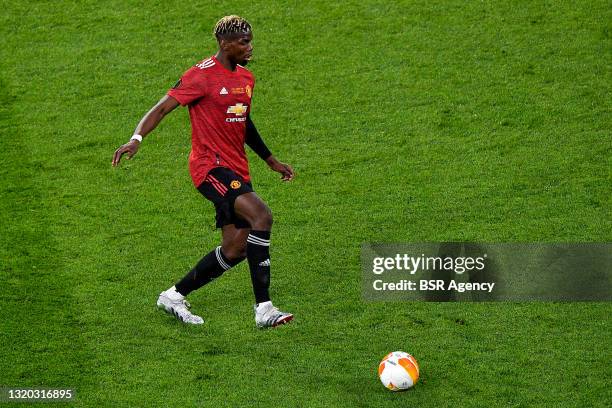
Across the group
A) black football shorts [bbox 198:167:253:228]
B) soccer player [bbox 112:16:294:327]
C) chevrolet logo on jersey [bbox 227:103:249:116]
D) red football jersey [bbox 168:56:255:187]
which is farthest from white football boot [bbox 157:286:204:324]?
chevrolet logo on jersey [bbox 227:103:249:116]

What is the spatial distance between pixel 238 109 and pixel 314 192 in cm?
253

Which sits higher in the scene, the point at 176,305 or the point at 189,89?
the point at 189,89

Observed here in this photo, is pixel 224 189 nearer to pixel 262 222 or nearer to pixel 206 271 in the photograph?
pixel 262 222

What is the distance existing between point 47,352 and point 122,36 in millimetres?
6246

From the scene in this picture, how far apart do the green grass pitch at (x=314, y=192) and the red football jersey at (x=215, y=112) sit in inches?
47.6

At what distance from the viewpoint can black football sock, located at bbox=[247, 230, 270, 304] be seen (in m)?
8.49

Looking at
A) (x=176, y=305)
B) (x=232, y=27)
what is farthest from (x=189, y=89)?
(x=176, y=305)

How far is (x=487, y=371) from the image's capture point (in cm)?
798

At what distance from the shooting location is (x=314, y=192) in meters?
11.1

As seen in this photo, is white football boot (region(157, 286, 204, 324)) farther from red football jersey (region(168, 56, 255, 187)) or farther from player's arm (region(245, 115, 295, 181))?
player's arm (region(245, 115, 295, 181))

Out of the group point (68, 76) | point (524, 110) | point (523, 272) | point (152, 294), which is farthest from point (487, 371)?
point (68, 76)

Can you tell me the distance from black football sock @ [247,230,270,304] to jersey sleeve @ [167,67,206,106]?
1062 mm

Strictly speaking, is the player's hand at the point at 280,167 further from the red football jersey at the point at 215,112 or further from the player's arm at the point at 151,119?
the player's arm at the point at 151,119

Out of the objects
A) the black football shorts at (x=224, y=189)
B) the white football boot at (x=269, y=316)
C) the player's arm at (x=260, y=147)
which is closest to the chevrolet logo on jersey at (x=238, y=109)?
the player's arm at (x=260, y=147)
